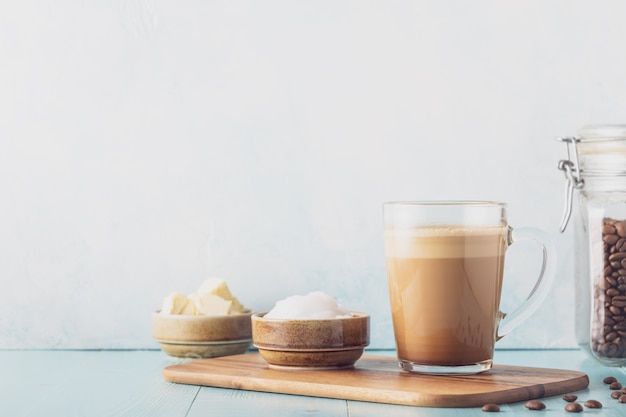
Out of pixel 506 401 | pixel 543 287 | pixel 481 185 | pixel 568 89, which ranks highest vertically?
pixel 568 89

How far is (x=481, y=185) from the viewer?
1562 millimetres

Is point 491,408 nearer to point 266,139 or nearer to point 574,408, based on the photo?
point 574,408

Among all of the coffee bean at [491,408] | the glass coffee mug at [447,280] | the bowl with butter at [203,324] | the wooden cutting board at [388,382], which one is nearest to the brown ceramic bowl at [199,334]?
the bowl with butter at [203,324]

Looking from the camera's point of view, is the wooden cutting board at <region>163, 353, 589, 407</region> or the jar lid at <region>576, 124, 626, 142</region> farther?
the jar lid at <region>576, 124, 626, 142</region>

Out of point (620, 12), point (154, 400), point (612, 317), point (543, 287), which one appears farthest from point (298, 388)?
point (620, 12)

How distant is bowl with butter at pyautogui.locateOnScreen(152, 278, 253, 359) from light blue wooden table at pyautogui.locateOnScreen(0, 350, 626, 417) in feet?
0.14

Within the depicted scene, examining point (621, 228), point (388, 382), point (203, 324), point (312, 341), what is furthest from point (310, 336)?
point (621, 228)

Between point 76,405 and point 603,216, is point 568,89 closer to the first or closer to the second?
point 603,216

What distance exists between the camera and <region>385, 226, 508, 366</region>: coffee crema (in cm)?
119

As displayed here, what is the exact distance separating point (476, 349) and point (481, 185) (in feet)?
1.37

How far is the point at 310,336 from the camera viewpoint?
123 centimetres

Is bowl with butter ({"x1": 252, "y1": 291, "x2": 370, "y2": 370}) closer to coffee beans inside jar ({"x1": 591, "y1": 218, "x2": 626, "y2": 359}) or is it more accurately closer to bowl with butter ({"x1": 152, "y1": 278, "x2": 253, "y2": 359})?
bowl with butter ({"x1": 152, "y1": 278, "x2": 253, "y2": 359})

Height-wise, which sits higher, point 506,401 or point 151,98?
point 151,98

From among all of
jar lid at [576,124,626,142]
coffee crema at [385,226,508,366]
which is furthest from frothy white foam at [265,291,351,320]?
jar lid at [576,124,626,142]
